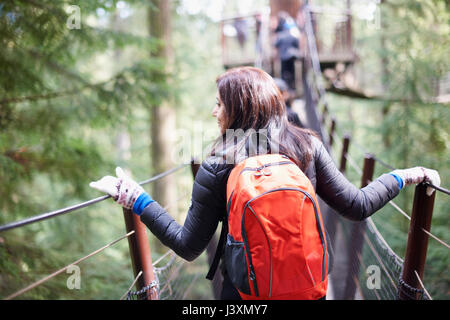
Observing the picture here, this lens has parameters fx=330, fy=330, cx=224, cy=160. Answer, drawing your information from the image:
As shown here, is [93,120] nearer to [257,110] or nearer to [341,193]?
[257,110]

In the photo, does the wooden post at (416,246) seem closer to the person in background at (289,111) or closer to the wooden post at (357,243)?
the person in background at (289,111)

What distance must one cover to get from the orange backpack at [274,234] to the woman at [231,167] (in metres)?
0.12

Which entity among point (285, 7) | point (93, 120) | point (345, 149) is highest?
point (285, 7)

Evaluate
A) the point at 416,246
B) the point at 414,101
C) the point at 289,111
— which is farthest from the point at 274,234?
the point at 414,101

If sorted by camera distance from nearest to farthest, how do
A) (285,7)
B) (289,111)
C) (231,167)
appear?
(231,167) < (289,111) < (285,7)

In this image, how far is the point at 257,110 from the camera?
56.2 inches

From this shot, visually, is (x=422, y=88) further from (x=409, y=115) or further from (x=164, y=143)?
(x=164, y=143)

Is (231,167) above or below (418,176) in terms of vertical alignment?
above

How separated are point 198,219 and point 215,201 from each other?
104 mm

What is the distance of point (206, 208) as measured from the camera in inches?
54.1

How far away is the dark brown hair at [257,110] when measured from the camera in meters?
1.43

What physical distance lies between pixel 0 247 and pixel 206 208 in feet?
7.69

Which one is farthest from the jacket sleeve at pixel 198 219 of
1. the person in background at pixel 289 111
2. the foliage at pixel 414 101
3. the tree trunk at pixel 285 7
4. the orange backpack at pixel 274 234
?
the tree trunk at pixel 285 7

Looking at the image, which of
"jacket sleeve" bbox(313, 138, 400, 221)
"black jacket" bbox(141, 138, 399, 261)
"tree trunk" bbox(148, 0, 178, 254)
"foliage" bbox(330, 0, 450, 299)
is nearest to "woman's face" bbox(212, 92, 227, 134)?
"black jacket" bbox(141, 138, 399, 261)
